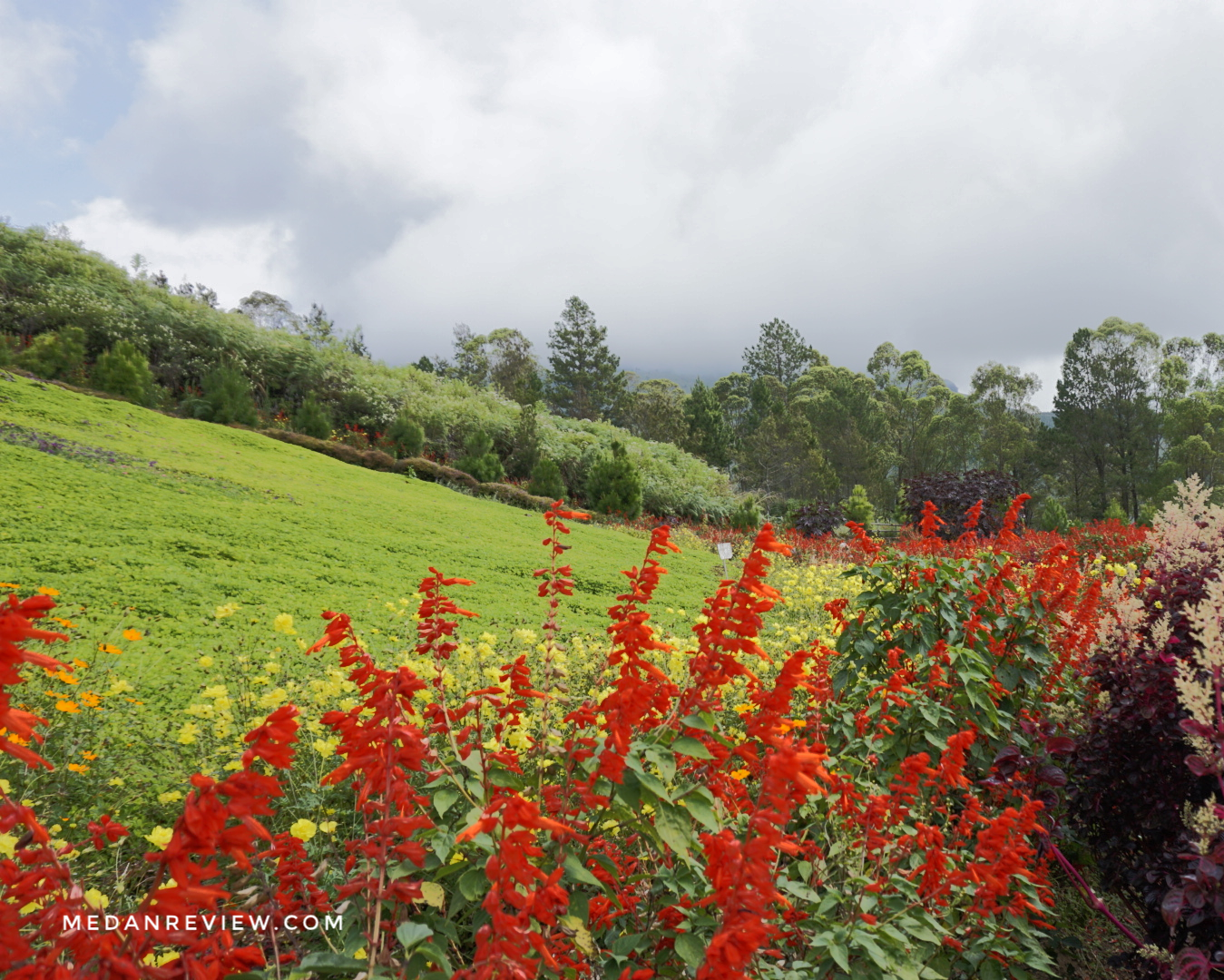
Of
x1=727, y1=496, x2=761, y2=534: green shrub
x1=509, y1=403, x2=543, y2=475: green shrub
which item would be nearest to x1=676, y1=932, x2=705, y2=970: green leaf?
x1=727, y1=496, x2=761, y2=534: green shrub

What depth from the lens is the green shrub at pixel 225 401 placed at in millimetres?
13398

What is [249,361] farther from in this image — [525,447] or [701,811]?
[701,811]

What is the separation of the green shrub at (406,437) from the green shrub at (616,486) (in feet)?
13.2

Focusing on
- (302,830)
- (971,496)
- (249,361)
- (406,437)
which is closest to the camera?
(302,830)

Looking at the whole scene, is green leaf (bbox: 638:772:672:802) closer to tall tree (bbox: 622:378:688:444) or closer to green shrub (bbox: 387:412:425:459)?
green shrub (bbox: 387:412:425:459)

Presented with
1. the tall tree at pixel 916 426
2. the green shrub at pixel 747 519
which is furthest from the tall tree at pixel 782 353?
the green shrub at pixel 747 519

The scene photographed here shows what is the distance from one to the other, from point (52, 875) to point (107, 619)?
158 inches

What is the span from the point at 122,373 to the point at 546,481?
325 inches

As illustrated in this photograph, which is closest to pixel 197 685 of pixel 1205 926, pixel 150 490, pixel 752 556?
pixel 752 556

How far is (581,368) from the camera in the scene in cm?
4303

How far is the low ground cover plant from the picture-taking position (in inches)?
38.4

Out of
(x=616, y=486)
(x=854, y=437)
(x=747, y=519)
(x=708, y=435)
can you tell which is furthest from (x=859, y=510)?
(x=708, y=435)

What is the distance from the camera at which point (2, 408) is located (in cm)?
902

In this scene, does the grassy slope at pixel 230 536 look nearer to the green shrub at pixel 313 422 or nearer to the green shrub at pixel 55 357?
the green shrub at pixel 55 357
